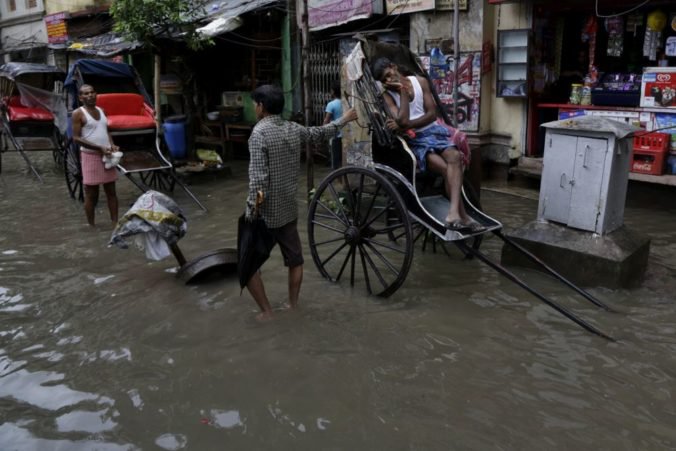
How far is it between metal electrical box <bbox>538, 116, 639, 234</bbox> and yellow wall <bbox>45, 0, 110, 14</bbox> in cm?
1753

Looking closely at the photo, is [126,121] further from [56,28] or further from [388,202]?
[56,28]

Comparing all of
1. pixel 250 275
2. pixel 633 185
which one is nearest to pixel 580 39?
pixel 633 185

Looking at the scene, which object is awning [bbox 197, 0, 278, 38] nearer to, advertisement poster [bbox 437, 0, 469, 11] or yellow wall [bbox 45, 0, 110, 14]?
advertisement poster [bbox 437, 0, 469, 11]

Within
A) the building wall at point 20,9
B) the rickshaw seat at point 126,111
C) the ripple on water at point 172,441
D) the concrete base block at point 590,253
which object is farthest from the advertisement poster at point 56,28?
the ripple on water at point 172,441

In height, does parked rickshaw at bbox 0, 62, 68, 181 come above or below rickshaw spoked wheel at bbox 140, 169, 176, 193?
above

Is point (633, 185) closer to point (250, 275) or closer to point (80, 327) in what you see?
point (250, 275)

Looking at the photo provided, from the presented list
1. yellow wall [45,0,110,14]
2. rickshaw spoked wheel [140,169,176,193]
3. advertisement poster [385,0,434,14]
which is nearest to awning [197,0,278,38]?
rickshaw spoked wheel [140,169,176,193]

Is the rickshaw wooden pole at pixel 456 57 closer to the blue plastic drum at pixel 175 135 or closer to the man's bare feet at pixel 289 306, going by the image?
the man's bare feet at pixel 289 306

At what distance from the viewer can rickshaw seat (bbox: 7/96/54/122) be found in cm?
1123

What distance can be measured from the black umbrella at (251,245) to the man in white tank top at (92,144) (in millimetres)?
3363

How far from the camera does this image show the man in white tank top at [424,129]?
14.7 ft

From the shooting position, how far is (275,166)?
13.4ft

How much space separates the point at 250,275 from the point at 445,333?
1.42m

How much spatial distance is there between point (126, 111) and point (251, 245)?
544 cm
